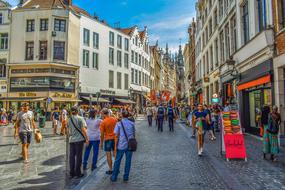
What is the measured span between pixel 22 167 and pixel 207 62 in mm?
24634

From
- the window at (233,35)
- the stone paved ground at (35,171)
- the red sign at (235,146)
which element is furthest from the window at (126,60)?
the red sign at (235,146)

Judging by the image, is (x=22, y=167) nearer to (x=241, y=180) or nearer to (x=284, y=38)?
(x=241, y=180)

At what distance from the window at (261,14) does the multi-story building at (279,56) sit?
1359 mm

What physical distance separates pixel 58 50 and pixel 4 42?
697cm

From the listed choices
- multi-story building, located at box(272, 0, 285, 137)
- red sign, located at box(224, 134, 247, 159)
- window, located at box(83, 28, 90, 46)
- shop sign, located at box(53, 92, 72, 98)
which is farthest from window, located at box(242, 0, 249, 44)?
window, located at box(83, 28, 90, 46)

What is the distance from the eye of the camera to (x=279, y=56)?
11.6 metres

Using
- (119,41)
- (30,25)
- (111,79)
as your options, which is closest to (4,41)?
(30,25)

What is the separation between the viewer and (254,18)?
14.3 meters

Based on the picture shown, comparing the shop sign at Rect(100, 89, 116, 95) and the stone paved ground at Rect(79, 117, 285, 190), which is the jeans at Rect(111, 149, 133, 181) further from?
the shop sign at Rect(100, 89, 116, 95)

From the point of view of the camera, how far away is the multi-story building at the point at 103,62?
36.6m

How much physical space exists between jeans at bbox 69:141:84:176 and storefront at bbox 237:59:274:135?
30.1 feet

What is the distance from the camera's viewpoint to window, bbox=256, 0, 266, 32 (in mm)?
13297

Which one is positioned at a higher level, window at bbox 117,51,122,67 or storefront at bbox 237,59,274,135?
window at bbox 117,51,122,67

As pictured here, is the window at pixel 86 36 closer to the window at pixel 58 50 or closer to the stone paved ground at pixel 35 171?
the window at pixel 58 50
